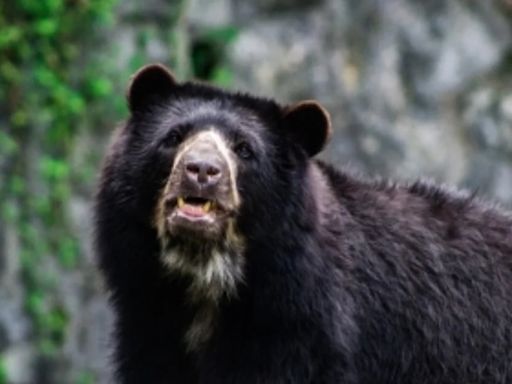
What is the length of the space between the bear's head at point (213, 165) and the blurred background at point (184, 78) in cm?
380

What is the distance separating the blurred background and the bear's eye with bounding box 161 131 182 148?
394 cm

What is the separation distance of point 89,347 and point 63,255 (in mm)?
667

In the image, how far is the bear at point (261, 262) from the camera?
309 inches

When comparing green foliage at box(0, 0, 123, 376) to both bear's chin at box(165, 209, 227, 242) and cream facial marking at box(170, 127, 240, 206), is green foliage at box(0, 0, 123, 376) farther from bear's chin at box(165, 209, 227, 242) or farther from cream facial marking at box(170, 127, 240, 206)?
bear's chin at box(165, 209, 227, 242)

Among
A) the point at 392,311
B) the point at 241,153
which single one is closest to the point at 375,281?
the point at 392,311

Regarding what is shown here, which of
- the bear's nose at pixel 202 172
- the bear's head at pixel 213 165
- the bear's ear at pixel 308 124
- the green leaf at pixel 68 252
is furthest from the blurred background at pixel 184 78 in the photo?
the bear's nose at pixel 202 172

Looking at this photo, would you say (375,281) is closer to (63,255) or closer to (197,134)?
(197,134)

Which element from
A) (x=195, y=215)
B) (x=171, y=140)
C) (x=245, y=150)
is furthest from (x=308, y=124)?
(x=195, y=215)

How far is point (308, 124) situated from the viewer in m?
8.04

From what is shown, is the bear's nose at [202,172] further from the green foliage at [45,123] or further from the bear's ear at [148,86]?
the green foliage at [45,123]

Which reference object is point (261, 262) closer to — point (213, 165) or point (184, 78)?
point (213, 165)

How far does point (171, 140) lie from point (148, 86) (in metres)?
0.37

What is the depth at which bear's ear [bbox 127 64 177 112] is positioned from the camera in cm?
810

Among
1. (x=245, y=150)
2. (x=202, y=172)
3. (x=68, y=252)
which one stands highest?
(x=245, y=150)
